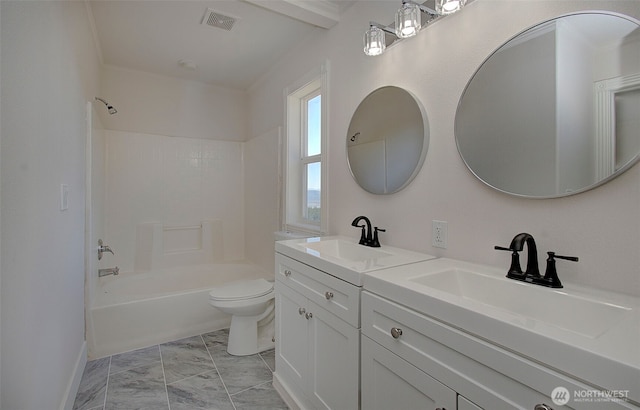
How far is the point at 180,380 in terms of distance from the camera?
1839 millimetres

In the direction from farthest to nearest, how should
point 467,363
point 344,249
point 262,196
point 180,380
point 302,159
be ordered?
point 262,196
point 302,159
point 180,380
point 344,249
point 467,363

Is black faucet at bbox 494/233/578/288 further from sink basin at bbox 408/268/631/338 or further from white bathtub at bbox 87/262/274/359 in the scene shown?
white bathtub at bbox 87/262/274/359

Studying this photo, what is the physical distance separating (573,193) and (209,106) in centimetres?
350

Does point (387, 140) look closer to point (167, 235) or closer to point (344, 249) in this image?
point (344, 249)

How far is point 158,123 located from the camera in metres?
3.16

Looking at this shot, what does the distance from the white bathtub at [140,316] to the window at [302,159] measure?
1050mm

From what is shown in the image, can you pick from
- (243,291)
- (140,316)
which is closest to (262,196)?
(243,291)

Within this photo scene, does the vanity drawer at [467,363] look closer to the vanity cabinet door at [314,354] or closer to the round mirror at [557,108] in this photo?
the vanity cabinet door at [314,354]

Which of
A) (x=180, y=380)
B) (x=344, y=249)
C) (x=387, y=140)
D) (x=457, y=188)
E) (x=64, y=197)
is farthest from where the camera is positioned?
(x=180, y=380)

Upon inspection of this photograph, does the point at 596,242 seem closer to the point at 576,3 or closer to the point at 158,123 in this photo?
the point at 576,3

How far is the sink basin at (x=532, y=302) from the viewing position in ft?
2.53

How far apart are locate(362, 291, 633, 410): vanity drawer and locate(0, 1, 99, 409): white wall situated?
3.79 ft

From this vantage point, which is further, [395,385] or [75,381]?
[75,381]

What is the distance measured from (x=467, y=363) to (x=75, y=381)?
7.08ft
